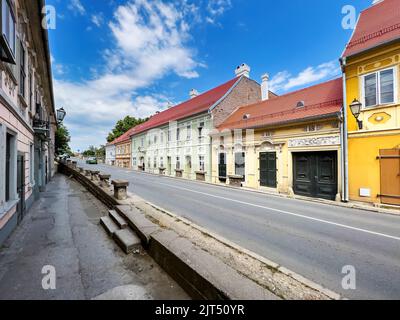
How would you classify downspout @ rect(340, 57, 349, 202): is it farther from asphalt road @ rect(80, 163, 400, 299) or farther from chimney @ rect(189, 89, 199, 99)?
chimney @ rect(189, 89, 199, 99)

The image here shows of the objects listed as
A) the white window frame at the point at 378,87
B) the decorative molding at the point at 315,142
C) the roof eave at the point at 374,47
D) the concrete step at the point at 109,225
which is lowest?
the concrete step at the point at 109,225

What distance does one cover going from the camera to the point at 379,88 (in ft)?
30.0

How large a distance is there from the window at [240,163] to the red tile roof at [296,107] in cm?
218

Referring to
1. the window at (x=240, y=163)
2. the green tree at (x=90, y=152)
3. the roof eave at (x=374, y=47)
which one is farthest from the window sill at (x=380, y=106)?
the green tree at (x=90, y=152)

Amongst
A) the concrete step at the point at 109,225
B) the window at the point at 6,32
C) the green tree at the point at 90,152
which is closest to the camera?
the window at the point at 6,32

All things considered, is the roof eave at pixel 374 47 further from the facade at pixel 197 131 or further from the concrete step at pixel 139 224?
the concrete step at pixel 139 224

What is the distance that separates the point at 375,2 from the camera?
11828 millimetres

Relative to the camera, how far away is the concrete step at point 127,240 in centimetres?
394

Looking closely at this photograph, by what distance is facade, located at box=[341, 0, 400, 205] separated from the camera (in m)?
8.69

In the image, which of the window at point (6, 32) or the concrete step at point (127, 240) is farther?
the concrete step at point (127, 240)

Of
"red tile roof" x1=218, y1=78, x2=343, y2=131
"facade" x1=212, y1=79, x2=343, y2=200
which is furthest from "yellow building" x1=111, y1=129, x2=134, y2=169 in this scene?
"facade" x1=212, y1=79, x2=343, y2=200

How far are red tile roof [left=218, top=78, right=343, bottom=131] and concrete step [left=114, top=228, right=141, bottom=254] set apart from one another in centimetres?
1117

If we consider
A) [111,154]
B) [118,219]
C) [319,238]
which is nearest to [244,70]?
[319,238]
